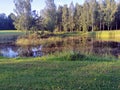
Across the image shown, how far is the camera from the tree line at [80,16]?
241ft

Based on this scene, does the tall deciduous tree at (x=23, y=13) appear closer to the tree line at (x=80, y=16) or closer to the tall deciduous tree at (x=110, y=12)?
the tree line at (x=80, y=16)

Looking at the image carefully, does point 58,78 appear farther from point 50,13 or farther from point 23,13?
point 50,13

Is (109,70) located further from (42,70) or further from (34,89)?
(34,89)

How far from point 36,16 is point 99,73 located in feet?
196

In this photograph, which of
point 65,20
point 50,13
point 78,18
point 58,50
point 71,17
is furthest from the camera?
point 78,18

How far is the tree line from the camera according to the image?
73.5 m

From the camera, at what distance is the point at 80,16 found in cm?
7906

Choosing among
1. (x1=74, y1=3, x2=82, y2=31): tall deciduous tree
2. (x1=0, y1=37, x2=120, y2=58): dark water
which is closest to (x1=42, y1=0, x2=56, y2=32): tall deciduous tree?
(x1=74, y1=3, x2=82, y2=31): tall deciduous tree

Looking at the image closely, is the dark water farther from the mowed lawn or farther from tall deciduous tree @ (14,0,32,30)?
tall deciduous tree @ (14,0,32,30)

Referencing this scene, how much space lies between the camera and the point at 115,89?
7.68 meters

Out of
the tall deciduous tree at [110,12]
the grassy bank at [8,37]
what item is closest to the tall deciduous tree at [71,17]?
the tall deciduous tree at [110,12]

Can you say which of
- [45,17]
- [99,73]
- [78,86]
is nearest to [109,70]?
[99,73]

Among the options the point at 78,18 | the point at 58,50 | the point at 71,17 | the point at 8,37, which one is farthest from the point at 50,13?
the point at 58,50

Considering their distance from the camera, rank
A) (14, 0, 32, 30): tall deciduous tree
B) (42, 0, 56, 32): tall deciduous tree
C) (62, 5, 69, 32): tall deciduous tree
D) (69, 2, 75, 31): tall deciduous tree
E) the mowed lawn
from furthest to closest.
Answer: (69, 2, 75, 31): tall deciduous tree < (62, 5, 69, 32): tall deciduous tree < (42, 0, 56, 32): tall deciduous tree < (14, 0, 32, 30): tall deciduous tree < the mowed lawn
